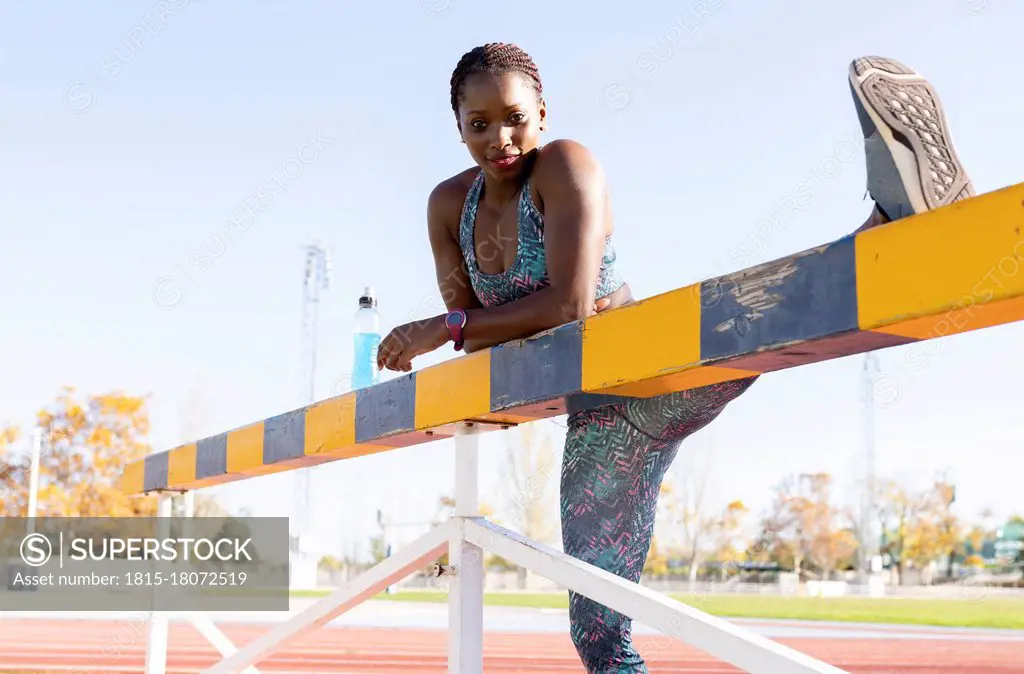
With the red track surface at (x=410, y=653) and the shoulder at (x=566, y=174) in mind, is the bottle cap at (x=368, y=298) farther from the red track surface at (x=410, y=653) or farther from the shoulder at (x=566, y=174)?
the red track surface at (x=410, y=653)

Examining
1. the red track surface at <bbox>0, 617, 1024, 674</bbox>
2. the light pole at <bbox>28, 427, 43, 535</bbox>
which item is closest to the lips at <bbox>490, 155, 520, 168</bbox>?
the red track surface at <bbox>0, 617, 1024, 674</bbox>

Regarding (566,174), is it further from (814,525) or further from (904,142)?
(814,525)

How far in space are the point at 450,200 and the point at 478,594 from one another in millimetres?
741

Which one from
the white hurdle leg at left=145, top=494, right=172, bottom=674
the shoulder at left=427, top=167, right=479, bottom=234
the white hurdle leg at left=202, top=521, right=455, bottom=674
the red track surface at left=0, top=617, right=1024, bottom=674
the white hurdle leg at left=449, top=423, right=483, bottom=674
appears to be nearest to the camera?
the white hurdle leg at left=449, top=423, right=483, bottom=674

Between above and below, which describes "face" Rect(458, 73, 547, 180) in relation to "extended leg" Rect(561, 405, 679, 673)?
above

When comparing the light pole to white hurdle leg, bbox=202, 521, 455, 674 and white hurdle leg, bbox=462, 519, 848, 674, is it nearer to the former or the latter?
white hurdle leg, bbox=202, 521, 455, 674

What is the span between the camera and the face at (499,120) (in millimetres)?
1676

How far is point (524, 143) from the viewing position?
67.2 inches

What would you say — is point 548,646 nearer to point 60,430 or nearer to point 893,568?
point 60,430

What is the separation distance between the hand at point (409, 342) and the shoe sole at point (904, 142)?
2.77 feet

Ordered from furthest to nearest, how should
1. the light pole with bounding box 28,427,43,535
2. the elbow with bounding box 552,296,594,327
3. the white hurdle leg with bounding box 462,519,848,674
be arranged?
the light pole with bounding box 28,427,43,535 → the elbow with bounding box 552,296,594,327 → the white hurdle leg with bounding box 462,519,848,674

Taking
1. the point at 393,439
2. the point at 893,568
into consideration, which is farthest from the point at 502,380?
the point at 893,568

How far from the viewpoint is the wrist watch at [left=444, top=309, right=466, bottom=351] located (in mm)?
1642

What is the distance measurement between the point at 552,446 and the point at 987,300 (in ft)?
108
